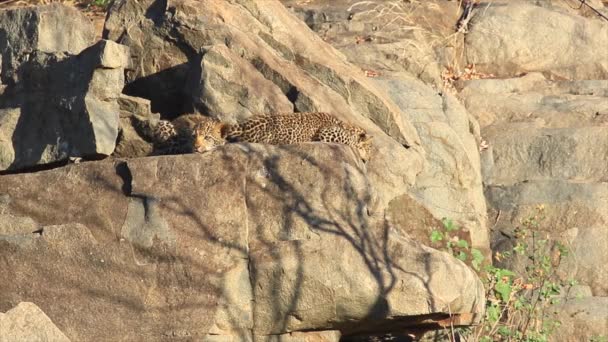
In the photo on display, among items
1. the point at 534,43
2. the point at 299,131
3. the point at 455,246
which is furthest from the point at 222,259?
the point at 534,43

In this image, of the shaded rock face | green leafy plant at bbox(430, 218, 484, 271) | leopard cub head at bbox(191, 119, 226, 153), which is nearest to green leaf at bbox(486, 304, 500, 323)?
green leafy plant at bbox(430, 218, 484, 271)

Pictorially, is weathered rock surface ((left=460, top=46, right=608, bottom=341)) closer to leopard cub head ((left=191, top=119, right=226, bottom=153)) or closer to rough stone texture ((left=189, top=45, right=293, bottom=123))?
rough stone texture ((left=189, top=45, right=293, bottom=123))

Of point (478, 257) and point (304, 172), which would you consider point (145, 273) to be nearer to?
point (304, 172)

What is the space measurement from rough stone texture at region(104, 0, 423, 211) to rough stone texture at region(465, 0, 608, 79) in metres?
5.75

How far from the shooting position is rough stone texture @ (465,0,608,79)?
67.5 ft

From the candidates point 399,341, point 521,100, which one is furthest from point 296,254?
point 521,100

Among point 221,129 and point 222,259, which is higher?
point 221,129

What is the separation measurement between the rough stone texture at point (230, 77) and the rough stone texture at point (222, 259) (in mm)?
2269

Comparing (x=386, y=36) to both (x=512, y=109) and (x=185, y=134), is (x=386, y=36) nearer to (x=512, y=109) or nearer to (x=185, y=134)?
(x=512, y=109)

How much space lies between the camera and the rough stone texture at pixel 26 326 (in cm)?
1003

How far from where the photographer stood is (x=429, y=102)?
17.0 metres

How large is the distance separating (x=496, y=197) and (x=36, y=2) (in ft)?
28.5

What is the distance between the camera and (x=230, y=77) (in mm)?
13852

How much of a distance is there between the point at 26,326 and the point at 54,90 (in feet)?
13.9
